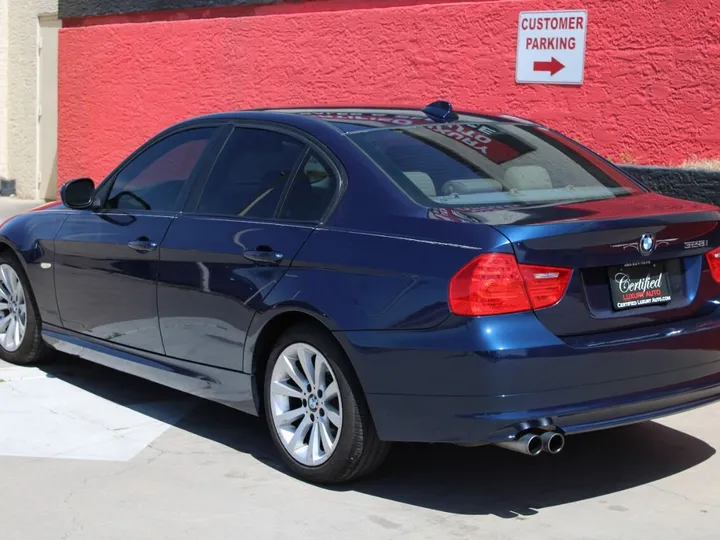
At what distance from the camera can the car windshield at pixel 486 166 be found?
5102 millimetres

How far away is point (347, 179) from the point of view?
205 inches

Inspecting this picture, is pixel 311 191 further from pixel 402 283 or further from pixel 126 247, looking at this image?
pixel 126 247

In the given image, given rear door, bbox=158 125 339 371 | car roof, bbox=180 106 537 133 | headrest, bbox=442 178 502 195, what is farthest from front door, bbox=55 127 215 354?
headrest, bbox=442 178 502 195

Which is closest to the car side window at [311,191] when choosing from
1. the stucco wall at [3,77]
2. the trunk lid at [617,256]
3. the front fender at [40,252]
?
the trunk lid at [617,256]

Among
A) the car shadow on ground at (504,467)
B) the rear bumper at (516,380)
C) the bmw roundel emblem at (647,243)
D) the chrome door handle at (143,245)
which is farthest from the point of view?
the chrome door handle at (143,245)

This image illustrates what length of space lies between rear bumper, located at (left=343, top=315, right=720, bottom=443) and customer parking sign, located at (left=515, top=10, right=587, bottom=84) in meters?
5.99

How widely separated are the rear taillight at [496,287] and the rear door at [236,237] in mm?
970

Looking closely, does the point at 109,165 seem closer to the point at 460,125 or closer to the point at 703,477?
the point at 460,125

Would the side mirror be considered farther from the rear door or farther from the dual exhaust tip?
the dual exhaust tip

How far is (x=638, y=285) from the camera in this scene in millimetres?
4801

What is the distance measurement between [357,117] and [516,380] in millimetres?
1867

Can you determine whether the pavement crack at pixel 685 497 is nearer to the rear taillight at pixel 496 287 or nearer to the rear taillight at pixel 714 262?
the rear taillight at pixel 714 262

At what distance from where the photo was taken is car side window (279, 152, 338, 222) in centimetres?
528

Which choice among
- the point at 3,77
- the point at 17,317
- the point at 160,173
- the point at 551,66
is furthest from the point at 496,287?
the point at 3,77
